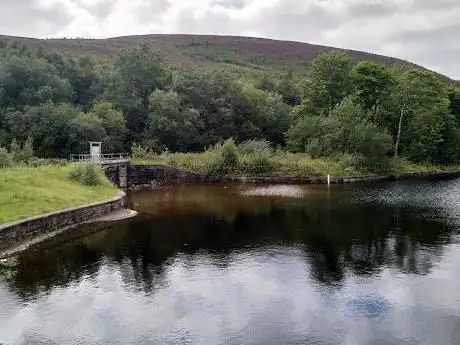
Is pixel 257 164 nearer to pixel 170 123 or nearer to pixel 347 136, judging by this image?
pixel 347 136

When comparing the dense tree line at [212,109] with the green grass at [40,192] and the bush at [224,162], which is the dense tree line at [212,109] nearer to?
the bush at [224,162]

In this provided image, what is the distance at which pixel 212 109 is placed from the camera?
77812 millimetres

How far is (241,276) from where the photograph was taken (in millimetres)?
24266

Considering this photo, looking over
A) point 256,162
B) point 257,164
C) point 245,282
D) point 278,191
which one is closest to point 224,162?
point 256,162

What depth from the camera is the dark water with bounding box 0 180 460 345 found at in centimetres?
1822

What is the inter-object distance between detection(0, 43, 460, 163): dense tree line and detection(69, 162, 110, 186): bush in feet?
53.3

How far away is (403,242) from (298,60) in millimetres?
134421

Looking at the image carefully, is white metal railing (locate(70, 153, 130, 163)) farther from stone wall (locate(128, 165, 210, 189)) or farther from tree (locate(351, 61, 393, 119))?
tree (locate(351, 61, 393, 119))

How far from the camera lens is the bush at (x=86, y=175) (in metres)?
43.6

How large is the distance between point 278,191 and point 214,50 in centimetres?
11524

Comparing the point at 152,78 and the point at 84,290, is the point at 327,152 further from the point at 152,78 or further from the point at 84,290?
Result: the point at 84,290

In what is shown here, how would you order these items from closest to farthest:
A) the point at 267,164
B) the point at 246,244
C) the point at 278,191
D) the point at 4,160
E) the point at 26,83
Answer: the point at 246,244, the point at 4,160, the point at 278,191, the point at 267,164, the point at 26,83

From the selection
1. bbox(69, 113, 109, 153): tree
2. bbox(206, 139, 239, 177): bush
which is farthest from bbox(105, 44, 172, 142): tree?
bbox(206, 139, 239, 177): bush

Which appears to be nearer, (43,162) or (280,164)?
(43,162)
